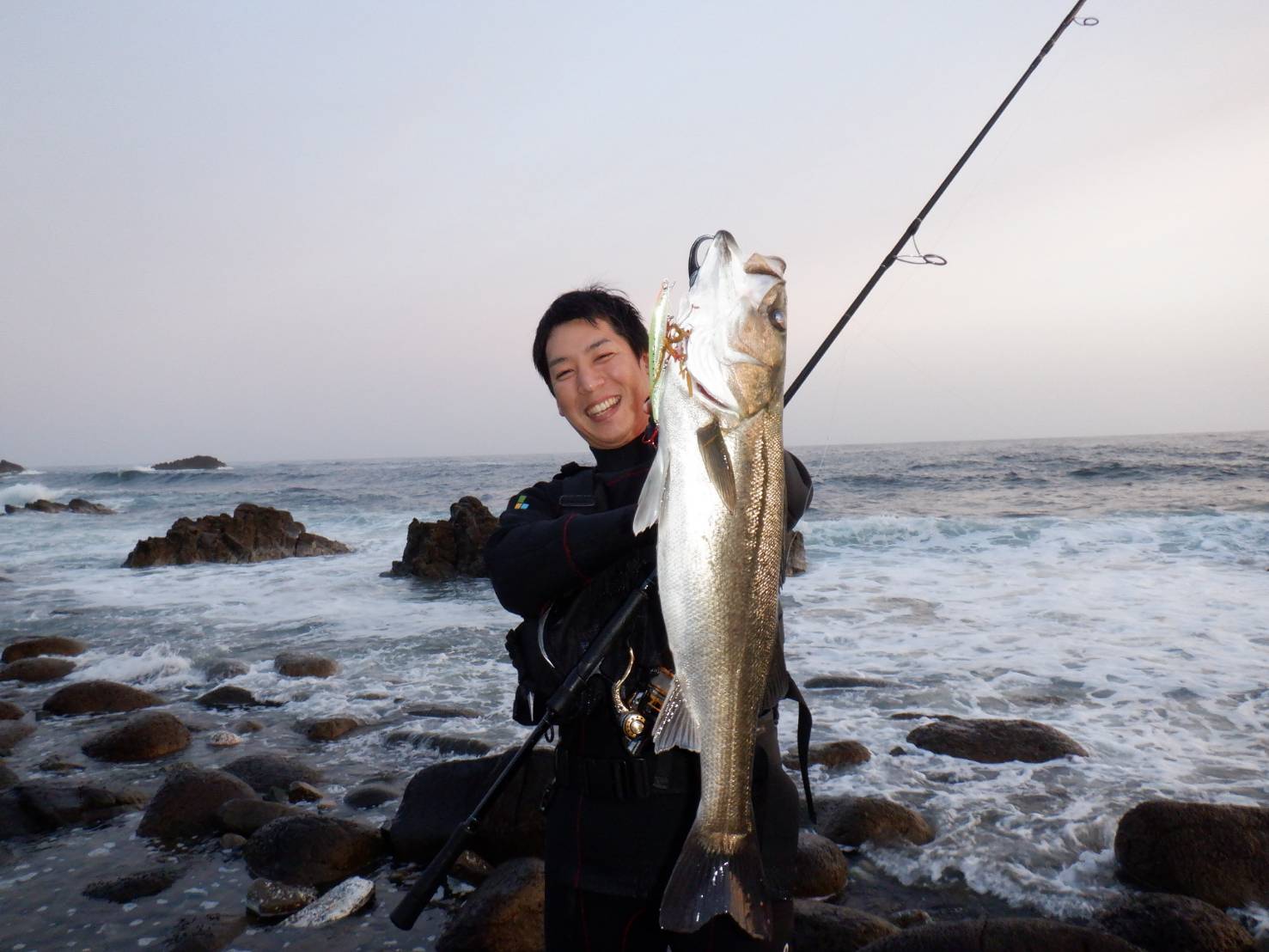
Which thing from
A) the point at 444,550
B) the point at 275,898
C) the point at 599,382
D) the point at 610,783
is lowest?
the point at 275,898

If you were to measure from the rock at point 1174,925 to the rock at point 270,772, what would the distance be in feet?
18.8

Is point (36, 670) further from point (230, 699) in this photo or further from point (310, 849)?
point (310, 849)

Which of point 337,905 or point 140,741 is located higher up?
point 140,741

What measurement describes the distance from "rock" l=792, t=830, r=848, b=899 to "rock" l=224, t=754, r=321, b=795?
13.2 feet

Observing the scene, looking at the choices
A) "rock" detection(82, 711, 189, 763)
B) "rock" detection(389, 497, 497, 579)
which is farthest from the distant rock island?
"rock" detection(82, 711, 189, 763)

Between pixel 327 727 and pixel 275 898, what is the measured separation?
3031 mm

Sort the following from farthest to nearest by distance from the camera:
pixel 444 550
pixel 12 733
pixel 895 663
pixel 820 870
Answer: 1. pixel 444 550
2. pixel 895 663
3. pixel 12 733
4. pixel 820 870

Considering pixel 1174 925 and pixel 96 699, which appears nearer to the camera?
pixel 1174 925

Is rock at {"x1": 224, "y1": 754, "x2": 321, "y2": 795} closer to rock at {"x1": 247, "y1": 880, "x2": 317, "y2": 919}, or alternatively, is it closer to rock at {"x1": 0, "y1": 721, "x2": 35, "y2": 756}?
rock at {"x1": 247, "y1": 880, "x2": 317, "y2": 919}

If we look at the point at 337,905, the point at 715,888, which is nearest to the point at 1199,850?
the point at 715,888

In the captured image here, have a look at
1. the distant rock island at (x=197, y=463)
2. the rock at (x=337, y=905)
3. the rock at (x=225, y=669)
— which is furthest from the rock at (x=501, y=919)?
the distant rock island at (x=197, y=463)

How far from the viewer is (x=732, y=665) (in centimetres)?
231

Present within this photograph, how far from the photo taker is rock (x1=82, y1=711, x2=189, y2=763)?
6941 millimetres

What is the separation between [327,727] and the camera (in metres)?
7.54
